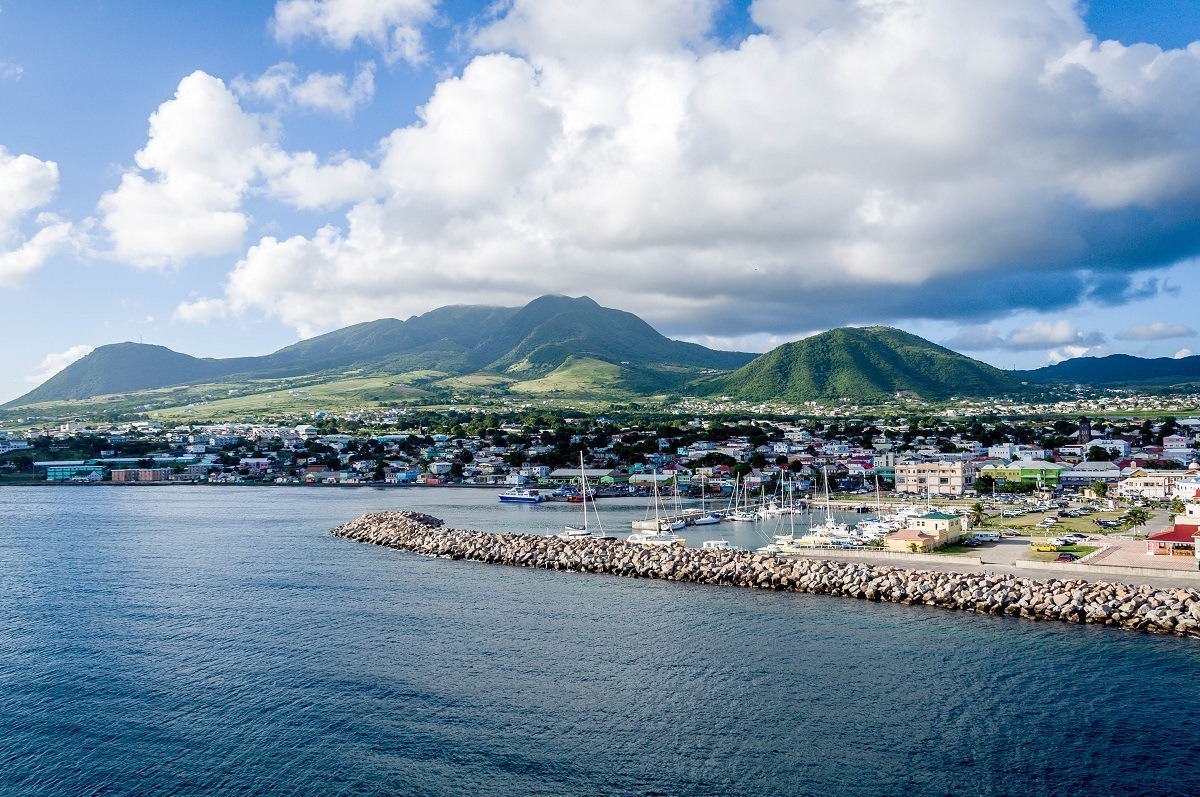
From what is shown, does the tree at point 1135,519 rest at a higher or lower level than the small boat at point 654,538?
lower

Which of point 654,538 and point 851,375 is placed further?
point 851,375

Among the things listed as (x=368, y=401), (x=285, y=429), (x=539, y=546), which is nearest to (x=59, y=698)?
(x=539, y=546)

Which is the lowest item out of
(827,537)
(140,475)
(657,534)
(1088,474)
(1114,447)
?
(1088,474)

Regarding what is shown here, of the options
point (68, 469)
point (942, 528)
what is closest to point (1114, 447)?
point (942, 528)

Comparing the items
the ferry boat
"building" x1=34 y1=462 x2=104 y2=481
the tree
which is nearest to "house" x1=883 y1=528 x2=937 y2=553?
the tree

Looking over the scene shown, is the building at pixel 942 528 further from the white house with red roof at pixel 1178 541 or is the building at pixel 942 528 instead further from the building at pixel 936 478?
the building at pixel 936 478

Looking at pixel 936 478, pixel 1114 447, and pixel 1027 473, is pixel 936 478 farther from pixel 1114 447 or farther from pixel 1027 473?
pixel 1114 447

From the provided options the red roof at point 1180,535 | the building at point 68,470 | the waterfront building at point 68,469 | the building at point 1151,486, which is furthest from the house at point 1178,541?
the waterfront building at point 68,469
